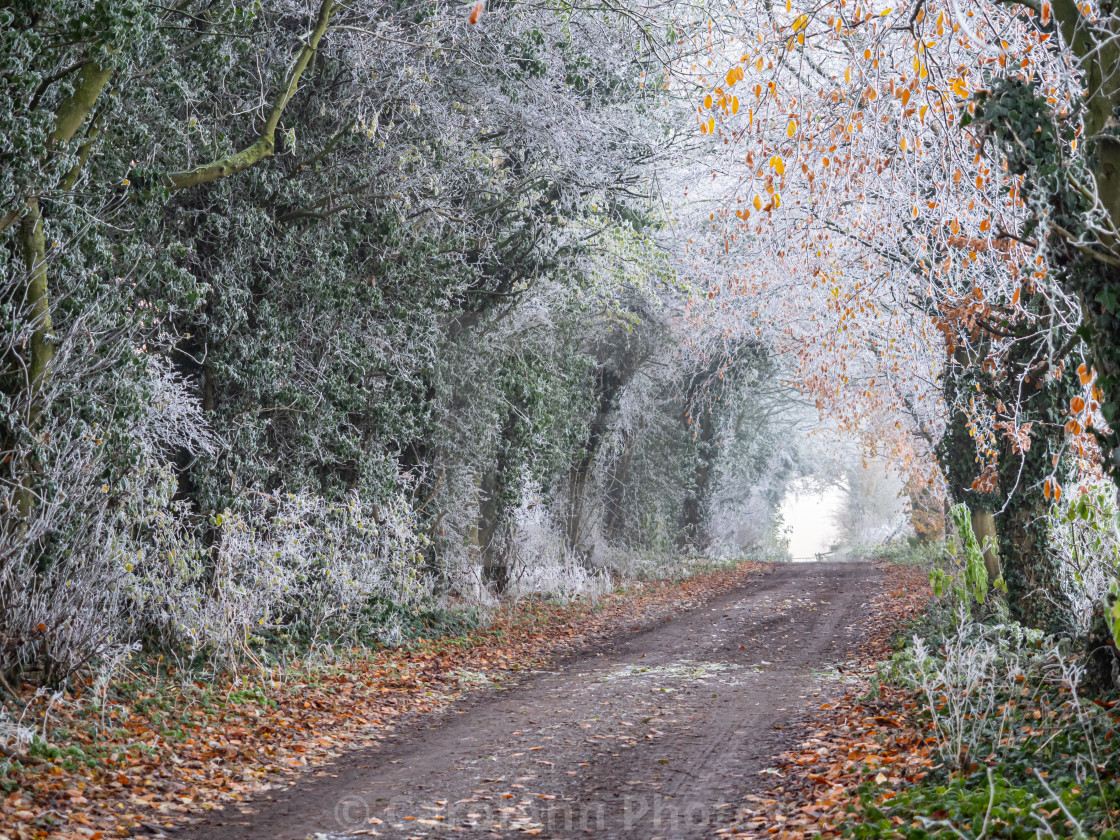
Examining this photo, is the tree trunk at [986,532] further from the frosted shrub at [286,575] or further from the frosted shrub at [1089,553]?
the frosted shrub at [286,575]

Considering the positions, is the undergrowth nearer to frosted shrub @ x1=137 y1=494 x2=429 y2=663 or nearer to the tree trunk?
the tree trunk

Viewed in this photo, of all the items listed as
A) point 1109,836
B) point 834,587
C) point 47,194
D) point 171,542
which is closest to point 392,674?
point 171,542

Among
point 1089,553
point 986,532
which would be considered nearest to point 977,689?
point 1089,553

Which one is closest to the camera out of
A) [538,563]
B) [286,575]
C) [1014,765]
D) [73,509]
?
[1014,765]

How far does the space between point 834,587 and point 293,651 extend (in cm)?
1377

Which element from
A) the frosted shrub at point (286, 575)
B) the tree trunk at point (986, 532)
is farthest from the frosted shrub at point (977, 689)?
the frosted shrub at point (286, 575)

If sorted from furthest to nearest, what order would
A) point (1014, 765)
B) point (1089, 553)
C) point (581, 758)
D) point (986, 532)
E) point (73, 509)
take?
1. point (986, 532)
2. point (73, 509)
3. point (1089, 553)
4. point (581, 758)
5. point (1014, 765)

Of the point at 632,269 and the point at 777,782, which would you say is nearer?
the point at 777,782

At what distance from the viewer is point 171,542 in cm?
876

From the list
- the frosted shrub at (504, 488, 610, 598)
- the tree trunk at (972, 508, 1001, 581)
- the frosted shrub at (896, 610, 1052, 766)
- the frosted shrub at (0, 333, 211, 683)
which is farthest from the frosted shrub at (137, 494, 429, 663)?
the tree trunk at (972, 508, 1001, 581)

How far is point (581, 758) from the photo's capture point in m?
6.83

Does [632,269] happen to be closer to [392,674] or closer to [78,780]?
[392,674]

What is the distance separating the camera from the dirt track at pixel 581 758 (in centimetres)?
538

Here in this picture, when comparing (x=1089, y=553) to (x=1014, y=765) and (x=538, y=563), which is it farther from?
(x=538, y=563)
